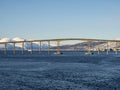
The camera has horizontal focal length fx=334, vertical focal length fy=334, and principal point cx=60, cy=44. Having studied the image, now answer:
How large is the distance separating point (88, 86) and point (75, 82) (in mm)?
→ 5190

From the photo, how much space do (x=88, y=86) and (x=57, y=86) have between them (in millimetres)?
5153

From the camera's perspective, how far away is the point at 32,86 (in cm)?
5531

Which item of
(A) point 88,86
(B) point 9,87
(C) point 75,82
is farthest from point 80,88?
(B) point 9,87

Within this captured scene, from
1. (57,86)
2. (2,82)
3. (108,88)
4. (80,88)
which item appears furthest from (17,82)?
(108,88)

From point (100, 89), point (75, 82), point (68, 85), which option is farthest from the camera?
point (75, 82)

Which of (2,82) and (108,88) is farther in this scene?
(2,82)

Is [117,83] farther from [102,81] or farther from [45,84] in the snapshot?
[45,84]

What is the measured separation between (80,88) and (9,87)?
37.5 feet

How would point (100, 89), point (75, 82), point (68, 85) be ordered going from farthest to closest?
point (75, 82) → point (68, 85) → point (100, 89)

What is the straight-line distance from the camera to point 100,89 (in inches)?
2073

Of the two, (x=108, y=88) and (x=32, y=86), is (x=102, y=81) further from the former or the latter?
(x=32, y=86)

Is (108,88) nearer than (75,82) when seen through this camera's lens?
Yes

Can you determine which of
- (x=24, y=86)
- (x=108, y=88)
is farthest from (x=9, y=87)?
(x=108, y=88)

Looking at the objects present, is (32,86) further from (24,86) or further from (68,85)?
(68,85)
